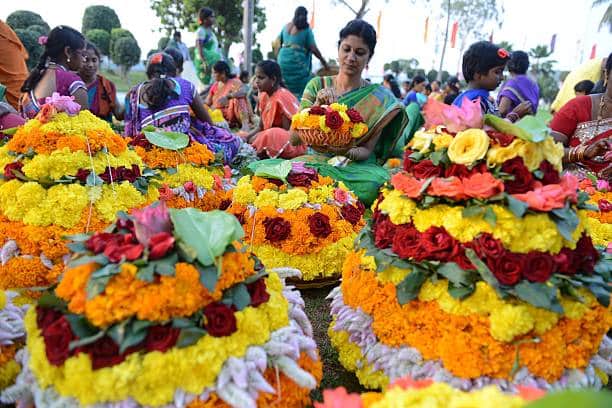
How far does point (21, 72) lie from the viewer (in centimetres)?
614

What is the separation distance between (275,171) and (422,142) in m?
1.57

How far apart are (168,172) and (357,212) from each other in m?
1.61

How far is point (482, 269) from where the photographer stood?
1.91m

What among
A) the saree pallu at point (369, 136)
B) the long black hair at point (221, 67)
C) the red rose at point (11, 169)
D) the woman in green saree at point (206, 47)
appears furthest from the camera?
the woman in green saree at point (206, 47)

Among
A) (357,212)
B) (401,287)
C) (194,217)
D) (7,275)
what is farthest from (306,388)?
(357,212)

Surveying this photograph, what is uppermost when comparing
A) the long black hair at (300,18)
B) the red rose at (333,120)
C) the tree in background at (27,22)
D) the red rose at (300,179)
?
the long black hair at (300,18)

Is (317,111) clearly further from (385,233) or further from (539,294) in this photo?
(539,294)

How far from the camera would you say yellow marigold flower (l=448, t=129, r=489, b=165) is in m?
2.08

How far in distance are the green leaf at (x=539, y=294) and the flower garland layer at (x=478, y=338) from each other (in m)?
0.06

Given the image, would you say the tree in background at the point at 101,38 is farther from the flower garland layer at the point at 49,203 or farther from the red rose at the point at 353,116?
the flower garland layer at the point at 49,203

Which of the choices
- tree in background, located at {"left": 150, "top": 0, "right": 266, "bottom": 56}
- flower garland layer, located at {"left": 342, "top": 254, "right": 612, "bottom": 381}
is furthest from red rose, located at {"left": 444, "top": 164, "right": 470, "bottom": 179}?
tree in background, located at {"left": 150, "top": 0, "right": 266, "bottom": 56}

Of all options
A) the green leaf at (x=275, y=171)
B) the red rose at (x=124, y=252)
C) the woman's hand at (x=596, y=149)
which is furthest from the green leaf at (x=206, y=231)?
the woman's hand at (x=596, y=149)

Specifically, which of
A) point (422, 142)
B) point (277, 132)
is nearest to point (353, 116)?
point (422, 142)

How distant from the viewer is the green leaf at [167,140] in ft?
13.2
